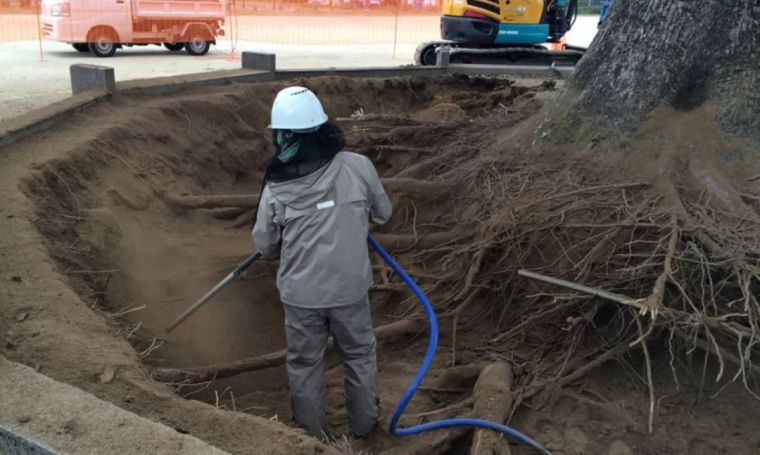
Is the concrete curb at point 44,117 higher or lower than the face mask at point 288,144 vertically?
lower

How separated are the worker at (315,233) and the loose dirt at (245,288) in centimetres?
58

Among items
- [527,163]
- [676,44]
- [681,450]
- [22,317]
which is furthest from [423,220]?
[22,317]

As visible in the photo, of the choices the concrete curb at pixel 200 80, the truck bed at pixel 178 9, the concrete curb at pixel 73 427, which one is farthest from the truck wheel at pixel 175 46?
the concrete curb at pixel 73 427

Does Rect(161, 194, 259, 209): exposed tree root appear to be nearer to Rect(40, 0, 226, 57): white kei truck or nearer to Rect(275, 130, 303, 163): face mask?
Rect(275, 130, 303, 163): face mask

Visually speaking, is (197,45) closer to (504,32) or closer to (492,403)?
(504,32)

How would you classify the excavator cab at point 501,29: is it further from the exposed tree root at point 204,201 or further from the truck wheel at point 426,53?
the exposed tree root at point 204,201

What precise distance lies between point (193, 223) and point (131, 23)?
11374mm

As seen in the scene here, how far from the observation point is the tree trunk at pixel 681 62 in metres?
4.80

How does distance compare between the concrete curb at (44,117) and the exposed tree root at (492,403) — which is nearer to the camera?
the exposed tree root at (492,403)

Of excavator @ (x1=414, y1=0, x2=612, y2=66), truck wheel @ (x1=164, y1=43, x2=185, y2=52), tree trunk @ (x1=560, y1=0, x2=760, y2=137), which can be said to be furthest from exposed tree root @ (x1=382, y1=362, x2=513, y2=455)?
truck wheel @ (x1=164, y1=43, x2=185, y2=52)

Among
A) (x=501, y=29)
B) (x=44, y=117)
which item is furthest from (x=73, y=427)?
(x=501, y=29)

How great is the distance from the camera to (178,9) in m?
15.9

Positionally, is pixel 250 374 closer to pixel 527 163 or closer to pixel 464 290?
pixel 464 290

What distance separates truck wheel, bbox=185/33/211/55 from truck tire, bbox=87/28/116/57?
180 cm
